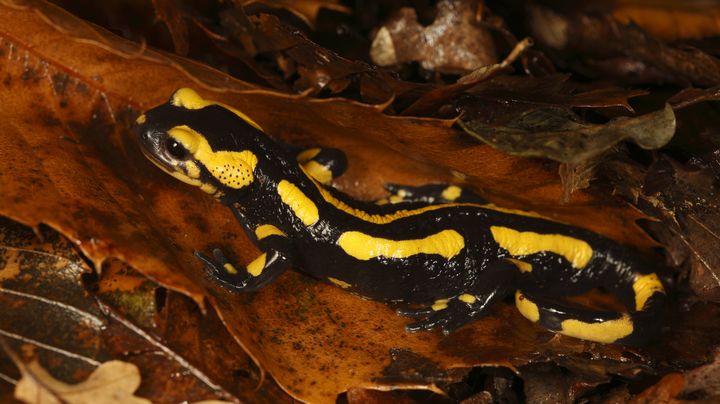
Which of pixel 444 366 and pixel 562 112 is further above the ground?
pixel 562 112

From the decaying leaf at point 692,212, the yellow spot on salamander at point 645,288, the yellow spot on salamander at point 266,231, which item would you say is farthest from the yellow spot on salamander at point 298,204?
the yellow spot on salamander at point 645,288

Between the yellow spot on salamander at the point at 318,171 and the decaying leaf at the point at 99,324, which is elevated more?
the yellow spot on salamander at the point at 318,171

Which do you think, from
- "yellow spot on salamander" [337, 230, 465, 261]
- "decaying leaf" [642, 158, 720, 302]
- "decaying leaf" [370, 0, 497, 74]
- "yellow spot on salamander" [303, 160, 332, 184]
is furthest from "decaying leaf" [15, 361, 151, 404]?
"decaying leaf" [642, 158, 720, 302]

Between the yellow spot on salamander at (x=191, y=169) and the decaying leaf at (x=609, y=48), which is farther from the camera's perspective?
the decaying leaf at (x=609, y=48)

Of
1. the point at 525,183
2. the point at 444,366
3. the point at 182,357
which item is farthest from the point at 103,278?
the point at 525,183

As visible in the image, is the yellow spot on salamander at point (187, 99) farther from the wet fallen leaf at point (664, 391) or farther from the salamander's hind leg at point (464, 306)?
the wet fallen leaf at point (664, 391)

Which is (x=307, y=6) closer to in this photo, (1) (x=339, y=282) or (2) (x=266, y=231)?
(2) (x=266, y=231)

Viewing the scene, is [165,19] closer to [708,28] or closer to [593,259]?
[593,259]
